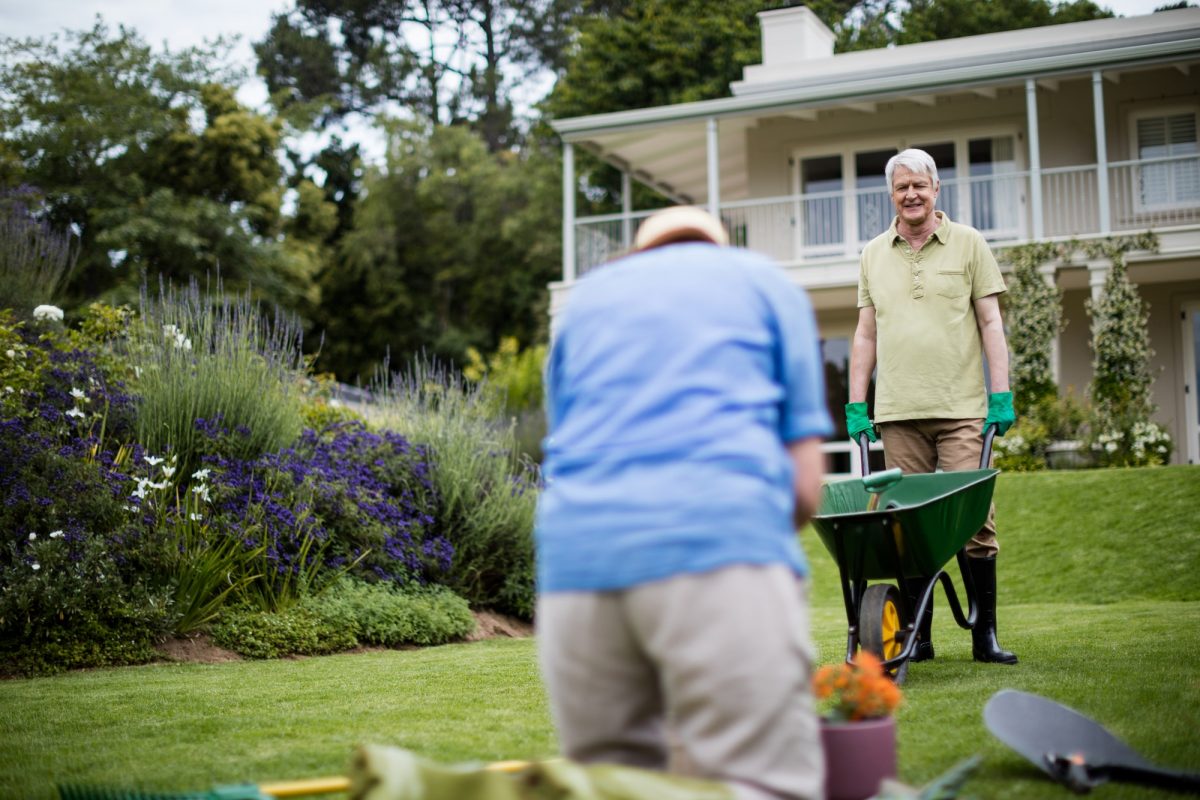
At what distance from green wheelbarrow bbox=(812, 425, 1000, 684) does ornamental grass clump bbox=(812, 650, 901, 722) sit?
141 cm

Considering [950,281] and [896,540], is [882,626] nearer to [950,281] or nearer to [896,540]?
[896,540]

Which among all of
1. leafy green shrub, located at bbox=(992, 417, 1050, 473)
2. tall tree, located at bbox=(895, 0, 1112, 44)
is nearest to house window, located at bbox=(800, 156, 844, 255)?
leafy green shrub, located at bbox=(992, 417, 1050, 473)

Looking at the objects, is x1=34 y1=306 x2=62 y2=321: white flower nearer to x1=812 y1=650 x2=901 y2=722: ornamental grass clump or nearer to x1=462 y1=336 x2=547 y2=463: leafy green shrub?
x1=462 y1=336 x2=547 y2=463: leafy green shrub

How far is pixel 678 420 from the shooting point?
2.16 m

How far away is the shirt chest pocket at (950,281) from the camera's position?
4.93m

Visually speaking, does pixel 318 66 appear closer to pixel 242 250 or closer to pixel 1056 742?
→ pixel 242 250

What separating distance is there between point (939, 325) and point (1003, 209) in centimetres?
1401

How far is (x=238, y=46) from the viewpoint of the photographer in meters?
27.4

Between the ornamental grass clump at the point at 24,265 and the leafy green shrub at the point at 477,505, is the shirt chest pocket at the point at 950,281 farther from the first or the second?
the ornamental grass clump at the point at 24,265

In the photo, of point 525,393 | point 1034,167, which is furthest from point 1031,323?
point 525,393

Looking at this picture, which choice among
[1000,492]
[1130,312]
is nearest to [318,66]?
[1130,312]

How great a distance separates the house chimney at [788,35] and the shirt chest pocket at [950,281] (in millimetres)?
16928

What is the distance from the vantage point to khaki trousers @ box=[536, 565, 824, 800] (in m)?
2.05

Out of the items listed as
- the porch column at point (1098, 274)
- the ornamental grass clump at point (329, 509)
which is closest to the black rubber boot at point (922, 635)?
the ornamental grass clump at point (329, 509)
